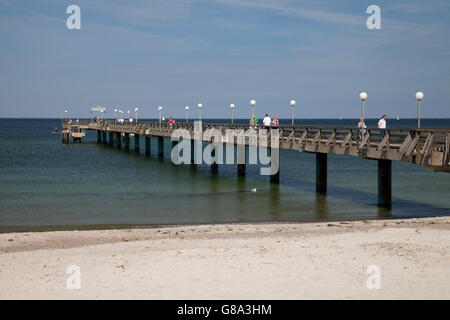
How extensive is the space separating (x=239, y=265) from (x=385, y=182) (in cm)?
1570

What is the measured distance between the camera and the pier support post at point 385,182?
24812 millimetres

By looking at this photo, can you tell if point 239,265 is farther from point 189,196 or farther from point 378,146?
point 189,196

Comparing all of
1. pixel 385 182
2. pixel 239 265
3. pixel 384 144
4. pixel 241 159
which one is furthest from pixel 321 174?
pixel 239 265

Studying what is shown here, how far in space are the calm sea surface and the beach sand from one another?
6438mm

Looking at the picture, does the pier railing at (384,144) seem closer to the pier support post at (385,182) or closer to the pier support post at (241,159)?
the pier support post at (385,182)

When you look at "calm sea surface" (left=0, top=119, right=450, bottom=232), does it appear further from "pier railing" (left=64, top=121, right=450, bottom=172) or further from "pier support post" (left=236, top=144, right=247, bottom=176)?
"pier railing" (left=64, top=121, right=450, bottom=172)

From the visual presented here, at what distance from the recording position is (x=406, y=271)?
10.3m

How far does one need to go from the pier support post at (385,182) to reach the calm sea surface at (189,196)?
0.57 m

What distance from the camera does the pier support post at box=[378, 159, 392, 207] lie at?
81.4ft

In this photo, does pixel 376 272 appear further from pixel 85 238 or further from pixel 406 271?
pixel 85 238

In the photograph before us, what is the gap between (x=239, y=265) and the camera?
10.9 m

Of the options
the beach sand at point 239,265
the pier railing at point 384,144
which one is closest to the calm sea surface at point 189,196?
the pier railing at point 384,144

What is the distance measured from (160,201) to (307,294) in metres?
19.0
